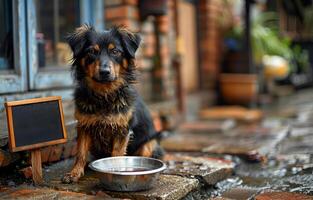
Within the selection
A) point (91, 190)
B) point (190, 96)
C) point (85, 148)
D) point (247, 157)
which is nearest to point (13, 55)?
point (85, 148)

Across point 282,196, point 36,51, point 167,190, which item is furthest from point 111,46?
point 282,196

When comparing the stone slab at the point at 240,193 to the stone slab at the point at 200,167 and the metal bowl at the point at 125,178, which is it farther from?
the metal bowl at the point at 125,178

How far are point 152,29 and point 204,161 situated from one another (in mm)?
2489

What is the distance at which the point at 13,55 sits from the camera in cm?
377

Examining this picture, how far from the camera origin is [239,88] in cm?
748

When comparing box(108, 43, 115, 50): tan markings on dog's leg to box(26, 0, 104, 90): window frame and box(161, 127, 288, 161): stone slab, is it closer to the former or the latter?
box(26, 0, 104, 90): window frame

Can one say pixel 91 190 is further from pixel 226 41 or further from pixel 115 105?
pixel 226 41

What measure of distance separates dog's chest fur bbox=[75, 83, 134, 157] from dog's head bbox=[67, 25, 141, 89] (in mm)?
90

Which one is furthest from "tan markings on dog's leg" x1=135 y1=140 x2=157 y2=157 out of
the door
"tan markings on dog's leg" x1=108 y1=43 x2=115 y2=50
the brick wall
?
the brick wall

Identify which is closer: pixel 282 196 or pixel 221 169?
pixel 282 196

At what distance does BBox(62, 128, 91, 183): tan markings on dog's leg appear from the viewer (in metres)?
2.94

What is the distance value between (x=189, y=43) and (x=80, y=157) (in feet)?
15.8

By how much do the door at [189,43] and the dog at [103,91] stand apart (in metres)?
4.20

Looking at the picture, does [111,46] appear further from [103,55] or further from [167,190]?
[167,190]
